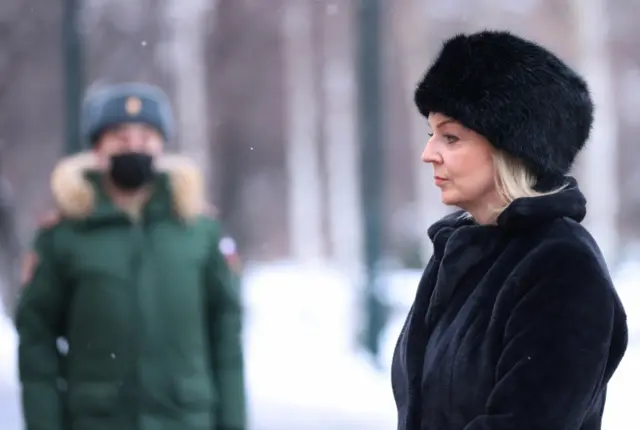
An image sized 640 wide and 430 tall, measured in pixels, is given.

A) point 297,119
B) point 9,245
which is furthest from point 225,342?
point 297,119

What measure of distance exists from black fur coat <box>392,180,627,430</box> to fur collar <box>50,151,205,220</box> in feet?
4.80

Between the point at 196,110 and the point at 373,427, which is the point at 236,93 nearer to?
the point at 196,110

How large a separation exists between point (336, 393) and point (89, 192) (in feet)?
16.4

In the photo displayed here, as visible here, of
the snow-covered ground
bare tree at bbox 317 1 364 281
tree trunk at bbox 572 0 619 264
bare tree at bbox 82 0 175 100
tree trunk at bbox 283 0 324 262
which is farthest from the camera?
tree trunk at bbox 283 0 324 262

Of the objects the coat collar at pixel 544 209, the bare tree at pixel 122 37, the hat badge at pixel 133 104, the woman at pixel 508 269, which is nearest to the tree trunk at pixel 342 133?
the bare tree at pixel 122 37

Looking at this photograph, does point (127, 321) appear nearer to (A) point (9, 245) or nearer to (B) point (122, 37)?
(A) point (9, 245)

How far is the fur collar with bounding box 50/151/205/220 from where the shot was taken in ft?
13.3

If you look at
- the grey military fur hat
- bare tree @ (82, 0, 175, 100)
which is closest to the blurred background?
bare tree @ (82, 0, 175, 100)

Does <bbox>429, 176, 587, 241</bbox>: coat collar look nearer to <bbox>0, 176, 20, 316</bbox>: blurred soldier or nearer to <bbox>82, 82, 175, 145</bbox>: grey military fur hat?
<bbox>82, 82, 175, 145</bbox>: grey military fur hat

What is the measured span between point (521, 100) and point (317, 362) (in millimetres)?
9506

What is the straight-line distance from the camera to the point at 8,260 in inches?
538

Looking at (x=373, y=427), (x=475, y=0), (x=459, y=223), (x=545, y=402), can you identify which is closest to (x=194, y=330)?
(x=459, y=223)

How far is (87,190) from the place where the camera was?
4.10m

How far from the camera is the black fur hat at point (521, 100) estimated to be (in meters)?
2.60
